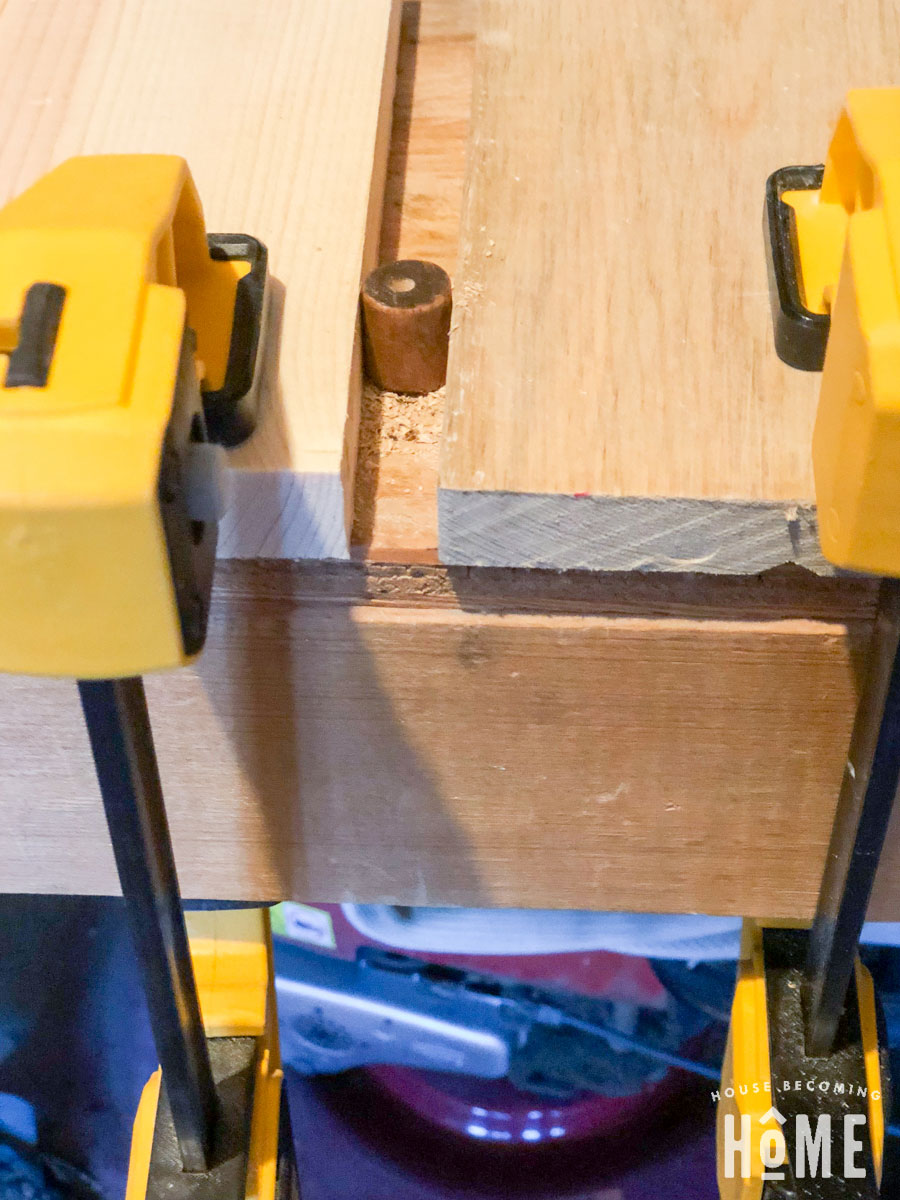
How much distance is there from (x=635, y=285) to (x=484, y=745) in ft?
0.58

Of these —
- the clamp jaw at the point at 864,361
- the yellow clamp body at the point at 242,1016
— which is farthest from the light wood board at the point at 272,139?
the yellow clamp body at the point at 242,1016

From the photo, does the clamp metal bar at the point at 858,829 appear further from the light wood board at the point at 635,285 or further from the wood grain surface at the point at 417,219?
the wood grain surface at the point at 417,219

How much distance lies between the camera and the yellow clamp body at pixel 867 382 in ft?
0.86

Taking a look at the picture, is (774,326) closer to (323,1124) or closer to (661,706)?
(661,706)

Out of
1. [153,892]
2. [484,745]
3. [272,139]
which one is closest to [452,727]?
[484,745]

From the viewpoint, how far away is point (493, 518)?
0.36m

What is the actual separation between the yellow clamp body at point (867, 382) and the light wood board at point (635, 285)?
5 cm

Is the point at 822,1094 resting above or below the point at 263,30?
below

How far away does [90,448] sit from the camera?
259 millimetres

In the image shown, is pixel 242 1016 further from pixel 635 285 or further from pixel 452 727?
pixel 635 285

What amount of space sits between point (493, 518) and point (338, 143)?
0.65 ft

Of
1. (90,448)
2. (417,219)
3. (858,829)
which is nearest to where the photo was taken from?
A: (90,448)

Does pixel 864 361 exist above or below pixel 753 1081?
above

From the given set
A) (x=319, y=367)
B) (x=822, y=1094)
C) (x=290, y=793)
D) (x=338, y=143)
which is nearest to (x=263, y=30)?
(x=338, y=143)
